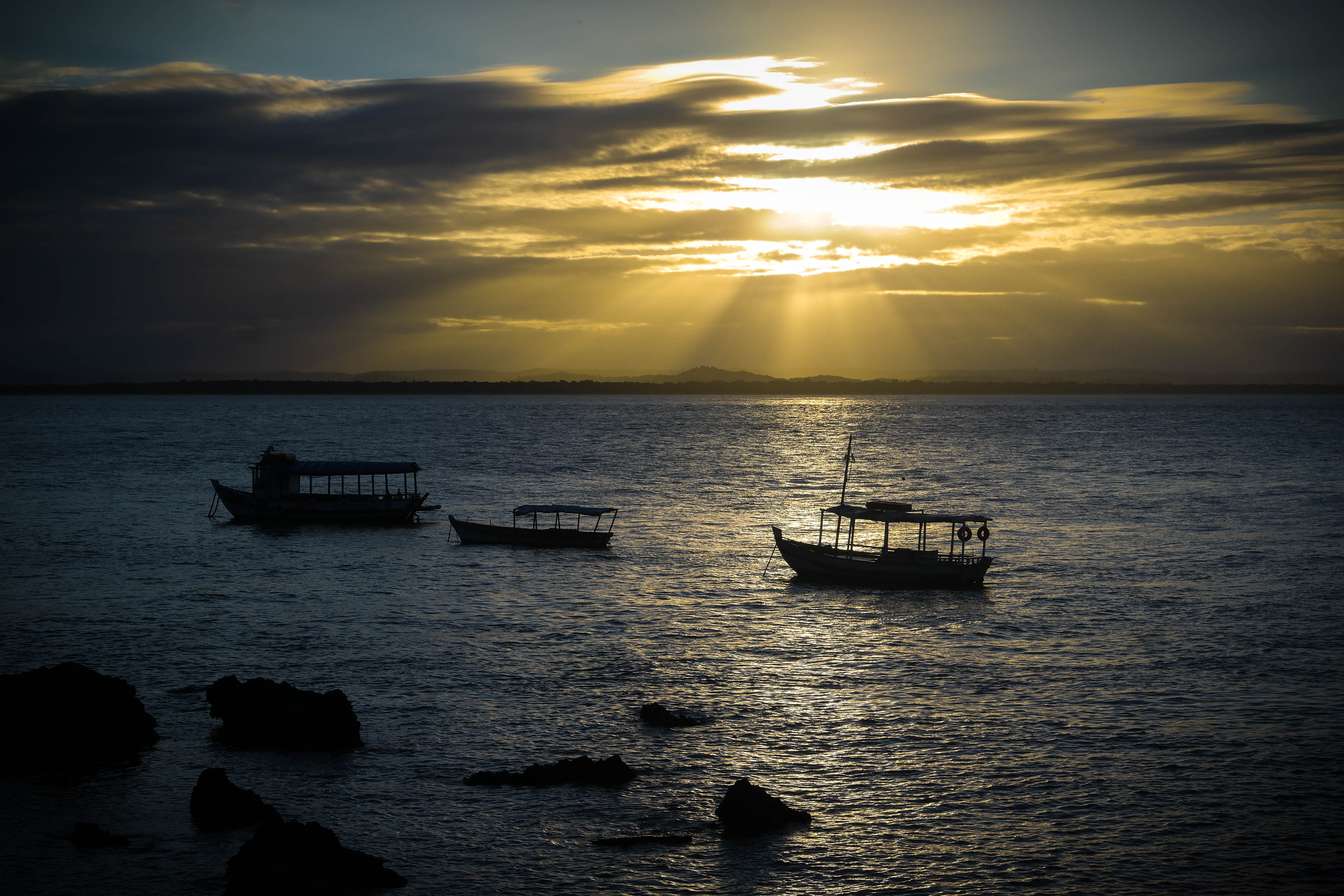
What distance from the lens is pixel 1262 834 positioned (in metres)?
23.3

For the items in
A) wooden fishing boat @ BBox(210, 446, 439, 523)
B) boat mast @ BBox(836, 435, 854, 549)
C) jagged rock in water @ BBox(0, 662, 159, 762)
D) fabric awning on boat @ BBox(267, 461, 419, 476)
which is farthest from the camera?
wooden fishing boat @ BBox(210, 446, 439, 523)

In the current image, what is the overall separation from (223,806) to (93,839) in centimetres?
261

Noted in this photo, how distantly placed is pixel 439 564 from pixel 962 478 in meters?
71.3

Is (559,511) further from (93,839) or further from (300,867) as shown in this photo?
(300,867)

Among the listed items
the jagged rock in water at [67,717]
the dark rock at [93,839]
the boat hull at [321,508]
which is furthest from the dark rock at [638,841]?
the boat hull at [321,508]

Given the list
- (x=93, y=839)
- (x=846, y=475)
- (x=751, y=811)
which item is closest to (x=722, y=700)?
(x=751, y=811)

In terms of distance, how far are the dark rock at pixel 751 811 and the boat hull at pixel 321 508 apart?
189ft

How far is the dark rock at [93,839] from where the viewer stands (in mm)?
21562

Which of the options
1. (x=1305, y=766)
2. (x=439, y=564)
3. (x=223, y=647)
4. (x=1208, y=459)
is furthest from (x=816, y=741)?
(x=1208, y=459)

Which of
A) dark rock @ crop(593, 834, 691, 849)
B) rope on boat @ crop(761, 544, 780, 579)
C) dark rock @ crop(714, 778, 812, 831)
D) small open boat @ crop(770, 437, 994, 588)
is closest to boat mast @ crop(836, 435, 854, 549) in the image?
small open boat @ crop(770, 437, 994, 588)

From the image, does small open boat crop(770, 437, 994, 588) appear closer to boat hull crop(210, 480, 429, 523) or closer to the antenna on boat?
the antenna on boat

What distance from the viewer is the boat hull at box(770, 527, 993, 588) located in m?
A: 52.0

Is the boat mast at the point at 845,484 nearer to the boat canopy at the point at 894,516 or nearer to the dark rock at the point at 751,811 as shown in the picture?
the boat canopy at the point at 894,516

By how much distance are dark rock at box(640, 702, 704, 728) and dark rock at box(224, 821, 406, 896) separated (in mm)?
10269
